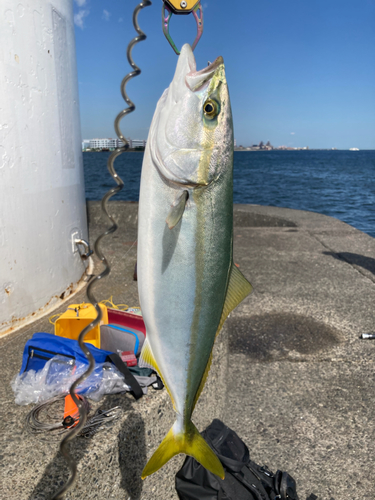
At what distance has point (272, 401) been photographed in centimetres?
349

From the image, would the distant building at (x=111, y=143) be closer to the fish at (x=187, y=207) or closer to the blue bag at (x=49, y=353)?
the fish at (x=187, y=207)

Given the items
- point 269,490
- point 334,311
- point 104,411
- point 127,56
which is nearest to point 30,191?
point 104,411

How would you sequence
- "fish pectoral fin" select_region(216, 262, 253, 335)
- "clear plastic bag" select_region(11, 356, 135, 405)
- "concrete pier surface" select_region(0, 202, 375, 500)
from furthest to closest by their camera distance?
"clear plastic bag" select_region(11, 356, 135, 405)
"concrete pier surface" select_region(0, 202, 375, 500)
"fish pectoral fin" select_region(216, 262, 253, 335)

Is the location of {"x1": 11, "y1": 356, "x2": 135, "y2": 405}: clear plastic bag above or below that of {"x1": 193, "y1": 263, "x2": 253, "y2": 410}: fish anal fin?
below

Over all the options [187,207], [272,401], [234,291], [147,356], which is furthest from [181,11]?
[272,401]

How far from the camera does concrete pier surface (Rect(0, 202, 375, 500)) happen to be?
85.0 inches

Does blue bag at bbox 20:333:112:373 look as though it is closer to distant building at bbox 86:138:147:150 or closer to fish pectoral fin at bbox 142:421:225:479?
fish pectoral fin at bbox 142:421:225:479

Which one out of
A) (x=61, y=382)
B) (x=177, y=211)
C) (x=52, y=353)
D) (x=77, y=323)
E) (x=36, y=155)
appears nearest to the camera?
(x=177, y=211)

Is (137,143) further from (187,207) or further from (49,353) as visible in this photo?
Result: (49,353)

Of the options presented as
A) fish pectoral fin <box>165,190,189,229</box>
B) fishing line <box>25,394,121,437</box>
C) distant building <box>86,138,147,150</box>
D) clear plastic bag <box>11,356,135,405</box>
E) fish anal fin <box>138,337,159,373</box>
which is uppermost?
distant building <box>86,138,147,150</box>

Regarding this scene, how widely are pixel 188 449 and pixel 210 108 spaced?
133cm

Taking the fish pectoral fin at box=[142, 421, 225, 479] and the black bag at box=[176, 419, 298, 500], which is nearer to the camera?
the fish pectoral fin at box=[142, 421, 225, 479]

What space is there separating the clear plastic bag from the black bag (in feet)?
2.36

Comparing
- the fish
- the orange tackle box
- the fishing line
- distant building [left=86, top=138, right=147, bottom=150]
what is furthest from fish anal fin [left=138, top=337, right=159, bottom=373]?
the orange tackle box
